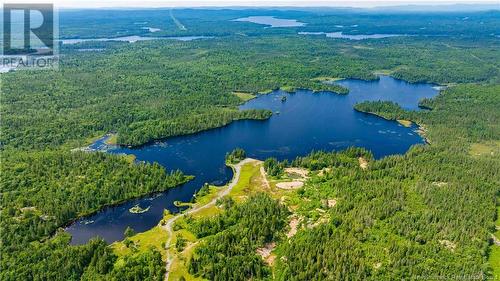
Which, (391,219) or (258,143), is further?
(258,143)

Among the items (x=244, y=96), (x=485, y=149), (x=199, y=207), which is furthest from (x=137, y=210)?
(x=244, y=96)

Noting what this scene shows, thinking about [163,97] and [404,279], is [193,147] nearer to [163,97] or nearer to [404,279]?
[163,97]

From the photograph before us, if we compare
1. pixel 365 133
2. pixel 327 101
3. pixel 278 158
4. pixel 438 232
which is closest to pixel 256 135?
pixel 278 158

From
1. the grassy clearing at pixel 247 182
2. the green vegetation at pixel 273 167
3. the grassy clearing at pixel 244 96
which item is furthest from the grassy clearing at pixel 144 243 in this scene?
the grassy clearing at pixel 244 96

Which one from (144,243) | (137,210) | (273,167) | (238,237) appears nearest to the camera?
(238,237)

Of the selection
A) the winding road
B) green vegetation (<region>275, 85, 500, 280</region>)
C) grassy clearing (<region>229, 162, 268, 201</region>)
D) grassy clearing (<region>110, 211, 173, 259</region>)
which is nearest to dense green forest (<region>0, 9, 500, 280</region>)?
green vegetation (<region>275, 85, 500, 280</region>)

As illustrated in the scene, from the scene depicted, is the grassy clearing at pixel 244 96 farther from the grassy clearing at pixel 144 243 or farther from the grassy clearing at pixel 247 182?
the grassy clearing at pixel 144 243

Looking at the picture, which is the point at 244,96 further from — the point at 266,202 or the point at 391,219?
the point at 391,219
